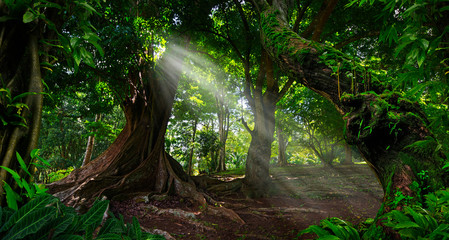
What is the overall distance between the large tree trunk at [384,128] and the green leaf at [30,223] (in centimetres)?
171

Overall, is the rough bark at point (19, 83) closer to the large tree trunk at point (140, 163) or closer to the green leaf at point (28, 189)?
the green leaf at point (28, 189)

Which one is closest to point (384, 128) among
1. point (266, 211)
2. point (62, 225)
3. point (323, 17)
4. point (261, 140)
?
point (62, 225)

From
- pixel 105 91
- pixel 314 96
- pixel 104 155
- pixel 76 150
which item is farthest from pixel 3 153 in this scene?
pixel 76 150

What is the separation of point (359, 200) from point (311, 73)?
629cm

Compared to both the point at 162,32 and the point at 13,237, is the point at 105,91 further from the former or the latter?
the point at 13,237

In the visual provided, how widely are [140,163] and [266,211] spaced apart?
378 centimetres

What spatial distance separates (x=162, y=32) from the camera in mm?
4473

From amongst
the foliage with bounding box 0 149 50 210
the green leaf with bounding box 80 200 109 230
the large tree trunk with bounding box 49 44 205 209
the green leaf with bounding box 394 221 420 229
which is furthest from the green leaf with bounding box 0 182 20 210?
the large tree trunk with bounding box 49 44 205 209

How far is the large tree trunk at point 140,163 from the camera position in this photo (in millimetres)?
5051

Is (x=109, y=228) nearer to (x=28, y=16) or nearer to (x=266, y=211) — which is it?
(x=28, y=16)

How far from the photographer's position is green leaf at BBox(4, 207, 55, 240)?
587 mm

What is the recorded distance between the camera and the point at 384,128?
164cm

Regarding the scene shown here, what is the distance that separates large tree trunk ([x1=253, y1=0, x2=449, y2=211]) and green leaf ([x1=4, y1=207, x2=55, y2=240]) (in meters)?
1.71

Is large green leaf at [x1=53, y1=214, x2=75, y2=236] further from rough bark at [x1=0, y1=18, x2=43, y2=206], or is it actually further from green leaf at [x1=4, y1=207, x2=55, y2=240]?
rough bark at [x1=0, y1=18, x2=43, y2=206]
